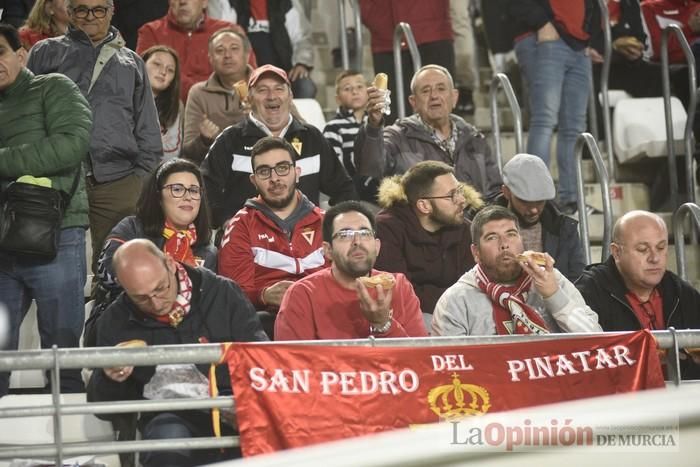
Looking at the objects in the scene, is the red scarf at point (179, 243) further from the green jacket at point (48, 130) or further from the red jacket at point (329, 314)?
the red jacket at point (329, 314)

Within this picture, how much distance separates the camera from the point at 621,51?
1005 cm

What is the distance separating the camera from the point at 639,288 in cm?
607

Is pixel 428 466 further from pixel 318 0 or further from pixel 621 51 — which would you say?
pixel 318 0

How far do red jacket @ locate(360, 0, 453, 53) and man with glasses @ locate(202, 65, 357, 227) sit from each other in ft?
6.70

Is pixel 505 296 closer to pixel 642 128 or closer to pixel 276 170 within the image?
pixel 276 170

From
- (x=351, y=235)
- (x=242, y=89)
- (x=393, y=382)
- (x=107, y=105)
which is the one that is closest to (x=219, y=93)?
(x=242, y=89)

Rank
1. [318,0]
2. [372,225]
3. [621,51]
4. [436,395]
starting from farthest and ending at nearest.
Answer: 1. [318,0]
2. [621,51]
3. [372,225]
4. [436,395]

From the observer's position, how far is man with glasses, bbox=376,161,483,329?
264 inches

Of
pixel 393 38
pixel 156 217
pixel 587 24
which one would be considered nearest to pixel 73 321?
pixel 156 217

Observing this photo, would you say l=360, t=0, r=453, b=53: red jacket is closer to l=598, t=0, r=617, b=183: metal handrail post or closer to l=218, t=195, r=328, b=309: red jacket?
l=598, t=0, r=617, b=183: metal handrail post

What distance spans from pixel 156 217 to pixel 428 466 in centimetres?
449

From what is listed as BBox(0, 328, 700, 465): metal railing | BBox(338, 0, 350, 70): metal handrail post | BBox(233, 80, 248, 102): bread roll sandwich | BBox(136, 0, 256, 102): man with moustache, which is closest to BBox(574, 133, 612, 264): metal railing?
BBox(233, 80, 248, 102): bread roll sandwich

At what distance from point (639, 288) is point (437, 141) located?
2.19 meters

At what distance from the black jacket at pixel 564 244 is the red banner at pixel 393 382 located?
2163 millimetres
